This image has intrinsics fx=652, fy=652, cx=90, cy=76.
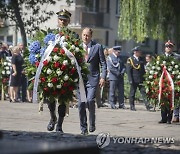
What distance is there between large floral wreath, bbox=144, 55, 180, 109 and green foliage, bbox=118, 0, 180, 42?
1534 centimetres

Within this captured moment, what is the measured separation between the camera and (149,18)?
102 ft

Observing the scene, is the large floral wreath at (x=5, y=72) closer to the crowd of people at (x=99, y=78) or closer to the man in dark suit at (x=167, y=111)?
the crowd of people at (x=99, y=78)

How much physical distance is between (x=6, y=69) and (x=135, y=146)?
15244mm

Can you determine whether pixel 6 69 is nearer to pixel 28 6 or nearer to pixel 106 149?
pixel 28 6

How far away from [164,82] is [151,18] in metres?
16.7

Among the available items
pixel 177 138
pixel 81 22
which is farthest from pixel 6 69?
pixel 81 22

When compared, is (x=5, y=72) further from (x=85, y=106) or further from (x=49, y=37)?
(x=49, y=37)

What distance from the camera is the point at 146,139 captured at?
401 inches

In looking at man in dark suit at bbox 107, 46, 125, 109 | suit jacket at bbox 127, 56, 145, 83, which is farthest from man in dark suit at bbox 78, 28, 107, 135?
man in dark suit at bbox 107, 46, 125, 109

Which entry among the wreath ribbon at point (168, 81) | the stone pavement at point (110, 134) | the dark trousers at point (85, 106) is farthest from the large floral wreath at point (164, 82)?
the dark trousers at point (85, 106)

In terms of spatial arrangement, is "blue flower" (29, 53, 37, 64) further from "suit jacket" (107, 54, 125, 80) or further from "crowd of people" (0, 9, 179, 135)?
"suit jacket" (107, 54, 125, 80)

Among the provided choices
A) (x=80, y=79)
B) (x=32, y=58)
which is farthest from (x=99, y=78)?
(x=32, y=58)

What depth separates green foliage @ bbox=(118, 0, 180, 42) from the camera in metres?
30.2

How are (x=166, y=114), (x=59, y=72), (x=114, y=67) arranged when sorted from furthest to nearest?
Answer: (x=114, y=67)
(x=166, y=114)
(x=59, y=72)
